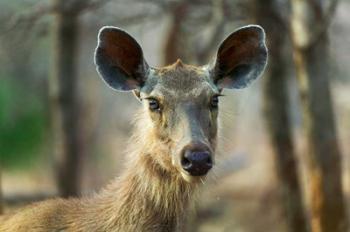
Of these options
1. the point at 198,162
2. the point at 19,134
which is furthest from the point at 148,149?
the point at 19,134

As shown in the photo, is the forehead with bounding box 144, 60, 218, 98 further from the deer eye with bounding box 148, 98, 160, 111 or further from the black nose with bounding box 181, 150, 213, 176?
the black nose with bounding box 181, 150, 213, 176

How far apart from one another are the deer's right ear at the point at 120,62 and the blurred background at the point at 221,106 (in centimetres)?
84

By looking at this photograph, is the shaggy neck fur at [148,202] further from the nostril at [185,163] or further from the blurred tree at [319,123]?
the blurred tree at [319,123]

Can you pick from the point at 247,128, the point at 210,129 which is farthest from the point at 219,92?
the point at 247,128

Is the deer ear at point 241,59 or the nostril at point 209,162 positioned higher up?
the deer ear at point 241,59

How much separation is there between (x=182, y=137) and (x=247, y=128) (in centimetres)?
2543

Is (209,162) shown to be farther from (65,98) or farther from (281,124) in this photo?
(65,98)

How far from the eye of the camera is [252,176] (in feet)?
78.5

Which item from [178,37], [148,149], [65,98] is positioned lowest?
[148,149]

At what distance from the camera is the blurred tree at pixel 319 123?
11.5 metres

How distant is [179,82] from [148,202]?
98 cm

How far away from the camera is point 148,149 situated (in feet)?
25.3

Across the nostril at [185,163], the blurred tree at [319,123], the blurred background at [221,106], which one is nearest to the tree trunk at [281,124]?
the blurred background at [221,106]

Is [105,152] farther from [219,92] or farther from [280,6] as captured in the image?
[219,92]
